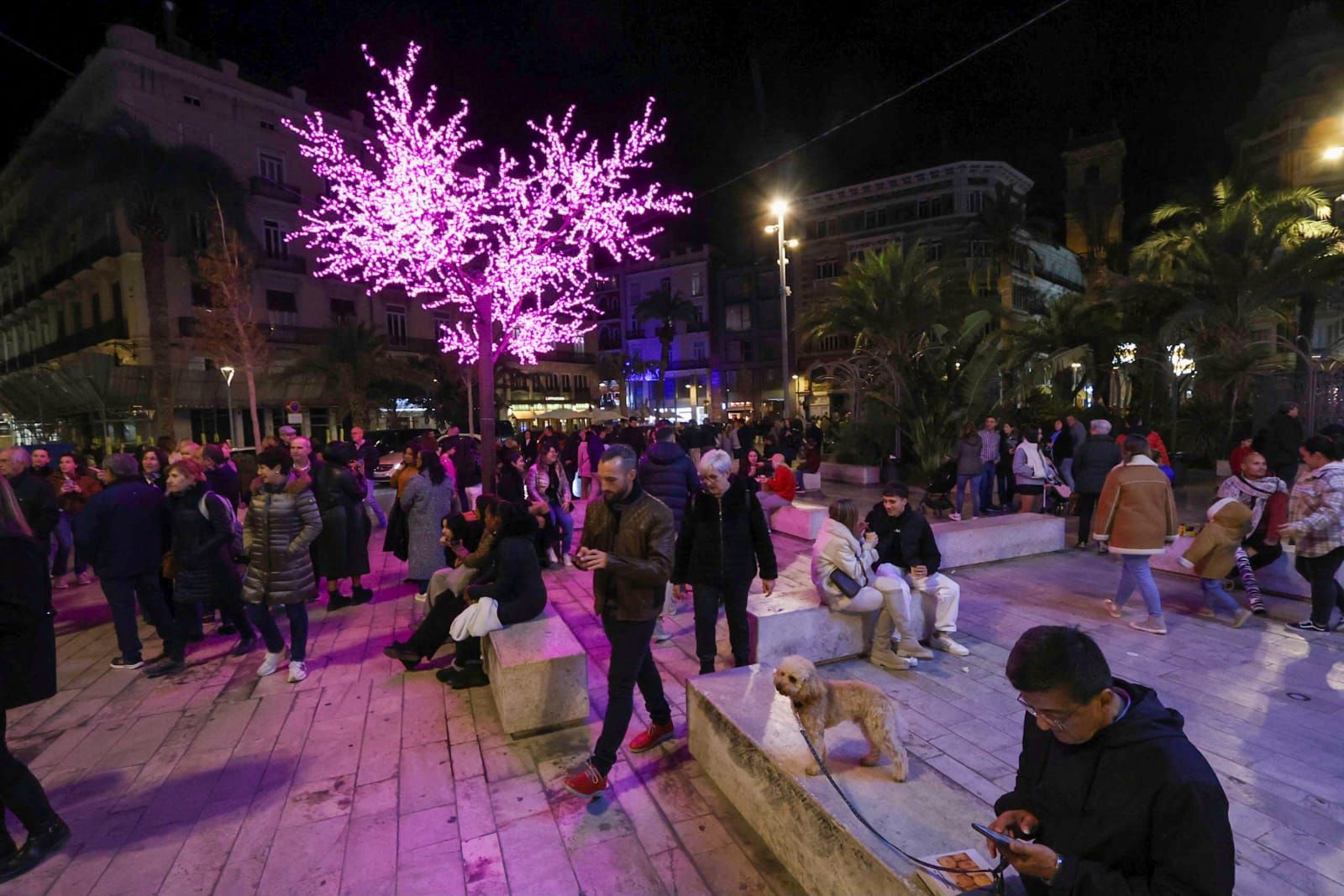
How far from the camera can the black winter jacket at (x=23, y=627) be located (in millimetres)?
3016

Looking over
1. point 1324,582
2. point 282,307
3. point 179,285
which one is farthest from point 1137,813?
point 282,307

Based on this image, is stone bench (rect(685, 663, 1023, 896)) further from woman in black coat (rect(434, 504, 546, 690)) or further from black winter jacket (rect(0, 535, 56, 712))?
black winter jacket (rect(0, 535, 56, 712))

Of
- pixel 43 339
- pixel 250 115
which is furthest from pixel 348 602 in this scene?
pixel 43 339

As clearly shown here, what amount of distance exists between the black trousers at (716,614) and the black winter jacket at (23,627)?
3.53 metres

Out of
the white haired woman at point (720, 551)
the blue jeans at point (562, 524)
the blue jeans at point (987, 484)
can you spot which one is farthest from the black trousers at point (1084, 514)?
the blue jeans at point (562, 524)

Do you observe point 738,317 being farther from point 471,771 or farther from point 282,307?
point 471,771

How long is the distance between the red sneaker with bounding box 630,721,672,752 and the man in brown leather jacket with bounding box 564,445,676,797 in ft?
1.43

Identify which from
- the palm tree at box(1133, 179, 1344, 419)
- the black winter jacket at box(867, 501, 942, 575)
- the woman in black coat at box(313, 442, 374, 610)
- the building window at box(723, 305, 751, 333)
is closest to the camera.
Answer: the black winter jacket at box(867, 501, 942, 575)

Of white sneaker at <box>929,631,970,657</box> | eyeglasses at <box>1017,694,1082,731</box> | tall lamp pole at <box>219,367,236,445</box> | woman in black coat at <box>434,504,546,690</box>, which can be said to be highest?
tall lamp pole at <box>219,367,236,445</box>

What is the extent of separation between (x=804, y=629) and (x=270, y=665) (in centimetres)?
435

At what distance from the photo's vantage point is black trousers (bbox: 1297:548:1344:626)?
5.38 metres

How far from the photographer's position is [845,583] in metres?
4.98

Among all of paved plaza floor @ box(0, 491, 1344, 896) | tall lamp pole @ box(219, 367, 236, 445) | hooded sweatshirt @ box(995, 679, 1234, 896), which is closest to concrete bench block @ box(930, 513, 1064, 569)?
paved plaza floor @ box(0, 491, 1344, 896)

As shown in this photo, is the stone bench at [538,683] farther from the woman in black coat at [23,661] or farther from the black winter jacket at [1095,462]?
the black winter jacket at [1095,462]
